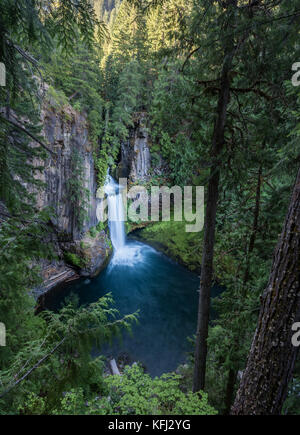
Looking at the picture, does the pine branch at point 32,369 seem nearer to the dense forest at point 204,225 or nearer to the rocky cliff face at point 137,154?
the dense forest at point 204,225

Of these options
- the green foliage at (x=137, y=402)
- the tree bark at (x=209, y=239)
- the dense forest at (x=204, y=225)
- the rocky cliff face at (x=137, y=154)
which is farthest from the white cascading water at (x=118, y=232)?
the green foliage at (x=137, y=402)

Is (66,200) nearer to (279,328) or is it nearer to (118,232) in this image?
(118,232)

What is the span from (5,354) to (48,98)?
10.9 m

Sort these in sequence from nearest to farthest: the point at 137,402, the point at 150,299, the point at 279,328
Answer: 1. the point at 279,328
2. the point at 137,402
3. the point at 150,299

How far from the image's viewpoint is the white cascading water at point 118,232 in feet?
54.7

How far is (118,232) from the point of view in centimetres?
1833

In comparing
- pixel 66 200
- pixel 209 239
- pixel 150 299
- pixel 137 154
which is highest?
pixel 137 154

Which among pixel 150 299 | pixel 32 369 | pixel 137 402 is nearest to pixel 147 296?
pixel 150 299

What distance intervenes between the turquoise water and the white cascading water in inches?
3.1

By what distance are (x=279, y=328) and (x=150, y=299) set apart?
11.0 metres

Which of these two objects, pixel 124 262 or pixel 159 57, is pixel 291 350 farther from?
pixel 124 262

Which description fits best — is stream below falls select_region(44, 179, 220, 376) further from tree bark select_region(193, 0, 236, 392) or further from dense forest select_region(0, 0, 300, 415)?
tree bark select_region(193, 0, 236, 392)

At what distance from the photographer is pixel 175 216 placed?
65.6 feet

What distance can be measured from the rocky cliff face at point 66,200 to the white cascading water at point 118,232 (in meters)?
2.40
